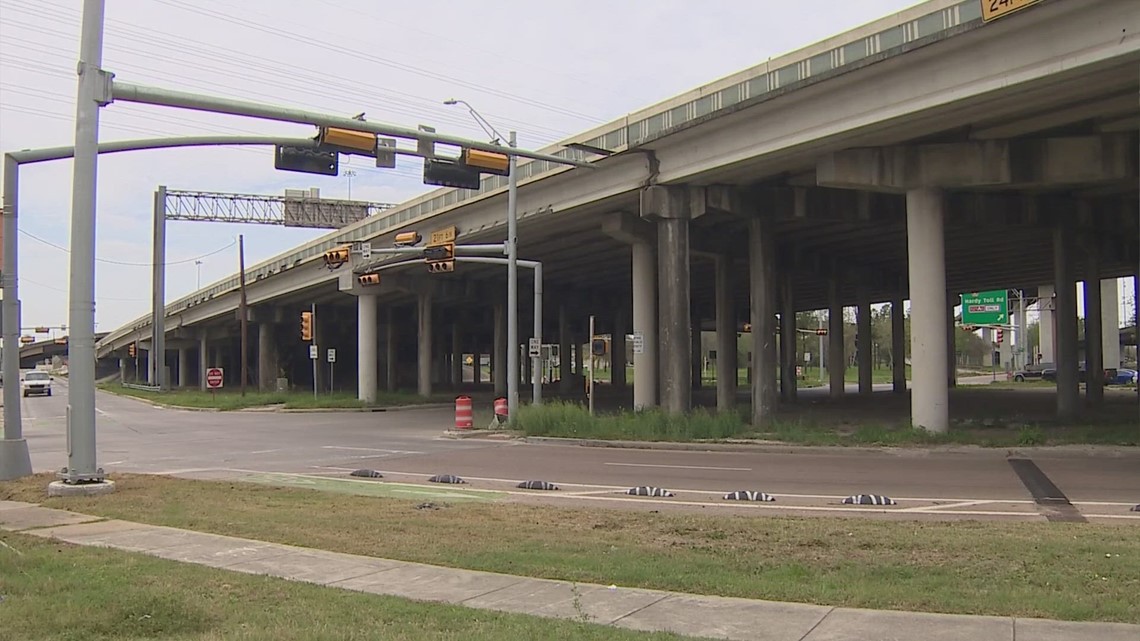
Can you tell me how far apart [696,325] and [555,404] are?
51.5m

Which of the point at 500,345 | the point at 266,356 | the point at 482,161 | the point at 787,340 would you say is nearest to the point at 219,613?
the point at 482,161

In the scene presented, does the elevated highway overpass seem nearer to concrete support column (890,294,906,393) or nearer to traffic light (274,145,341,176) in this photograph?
concrete support column (890,294,906,393)

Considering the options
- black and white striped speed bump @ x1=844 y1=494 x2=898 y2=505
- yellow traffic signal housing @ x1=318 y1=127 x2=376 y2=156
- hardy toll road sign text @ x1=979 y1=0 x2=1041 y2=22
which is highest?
hardy toll road sign text @ x1=979 y1=0 x2=1041 y2=22

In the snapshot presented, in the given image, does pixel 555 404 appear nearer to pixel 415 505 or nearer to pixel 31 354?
pixel 415 505

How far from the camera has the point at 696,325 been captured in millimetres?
79250

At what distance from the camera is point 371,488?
1542 centimetres

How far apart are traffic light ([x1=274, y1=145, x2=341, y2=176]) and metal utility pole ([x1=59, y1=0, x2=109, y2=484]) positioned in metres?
3.20

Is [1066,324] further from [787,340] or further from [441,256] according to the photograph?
[441,256]

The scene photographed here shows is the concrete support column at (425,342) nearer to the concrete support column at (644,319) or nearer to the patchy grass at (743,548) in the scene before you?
the concrete support column at (644,319)

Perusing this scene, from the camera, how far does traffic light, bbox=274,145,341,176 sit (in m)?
17.3

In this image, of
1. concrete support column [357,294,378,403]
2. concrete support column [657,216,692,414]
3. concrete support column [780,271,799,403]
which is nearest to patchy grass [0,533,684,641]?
concrete support column [657,216,692,414]

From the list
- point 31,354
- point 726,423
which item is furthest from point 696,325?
point 31,354

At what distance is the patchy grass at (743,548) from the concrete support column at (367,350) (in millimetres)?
36920

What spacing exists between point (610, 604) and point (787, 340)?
4490 cm
